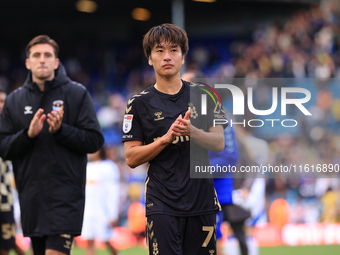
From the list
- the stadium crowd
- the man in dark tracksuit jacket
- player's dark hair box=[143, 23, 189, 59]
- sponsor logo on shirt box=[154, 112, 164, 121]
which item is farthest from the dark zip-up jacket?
the stadium crowd

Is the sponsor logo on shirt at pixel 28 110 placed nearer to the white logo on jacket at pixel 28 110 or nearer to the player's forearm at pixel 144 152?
the white logo on jacket at pixel 28 110

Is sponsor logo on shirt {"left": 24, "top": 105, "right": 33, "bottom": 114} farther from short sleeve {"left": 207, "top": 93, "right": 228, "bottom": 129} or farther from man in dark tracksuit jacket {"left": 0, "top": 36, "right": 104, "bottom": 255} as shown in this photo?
short sleeve {"left": 207, "top": 93, "right": 228, "bottom": 129}

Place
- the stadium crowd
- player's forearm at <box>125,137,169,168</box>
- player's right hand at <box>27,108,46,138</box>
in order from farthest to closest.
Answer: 1. the stadium crowd
2. player's right hand at <box>27,108,46,138</box>
3. player's forearm at <box>125,137,169,168</box>

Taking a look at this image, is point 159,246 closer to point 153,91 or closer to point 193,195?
point 193,195

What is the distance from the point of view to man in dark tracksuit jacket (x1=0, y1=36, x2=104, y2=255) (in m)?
4.04

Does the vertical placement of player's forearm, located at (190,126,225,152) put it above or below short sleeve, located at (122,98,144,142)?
below

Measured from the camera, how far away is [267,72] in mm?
17281

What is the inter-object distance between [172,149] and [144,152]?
20 cm

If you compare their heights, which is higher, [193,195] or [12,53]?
[12,53]

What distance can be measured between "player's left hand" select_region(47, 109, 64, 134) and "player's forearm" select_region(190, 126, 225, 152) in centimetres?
135

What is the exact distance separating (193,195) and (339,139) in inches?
314

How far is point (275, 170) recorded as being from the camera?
450cm

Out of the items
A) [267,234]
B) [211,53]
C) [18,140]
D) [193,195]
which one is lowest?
[267,234]

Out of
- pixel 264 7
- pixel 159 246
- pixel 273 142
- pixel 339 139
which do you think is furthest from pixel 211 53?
pixel 159 246
